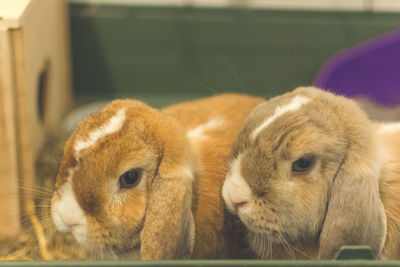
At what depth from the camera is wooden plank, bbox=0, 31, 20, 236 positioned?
175 cm

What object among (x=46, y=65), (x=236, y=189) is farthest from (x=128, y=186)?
(x=46, y=65)

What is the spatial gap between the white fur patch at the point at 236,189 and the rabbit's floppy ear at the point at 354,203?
22 centimetres

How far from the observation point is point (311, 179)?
4.43ft

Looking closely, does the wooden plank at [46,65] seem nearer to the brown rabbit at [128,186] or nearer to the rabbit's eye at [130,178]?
the brown rabbit at [128,186]

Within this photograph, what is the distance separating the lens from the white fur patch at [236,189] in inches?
53.4

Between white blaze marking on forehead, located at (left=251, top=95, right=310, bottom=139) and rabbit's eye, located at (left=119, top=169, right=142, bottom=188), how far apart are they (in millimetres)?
329

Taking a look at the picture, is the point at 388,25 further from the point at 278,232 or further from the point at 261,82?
the point at 278,232

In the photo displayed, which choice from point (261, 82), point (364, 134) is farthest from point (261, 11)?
point (364, 134)

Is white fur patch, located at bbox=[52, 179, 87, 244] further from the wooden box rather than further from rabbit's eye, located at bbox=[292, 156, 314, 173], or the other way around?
rabbit's eye, located at bbox=[292, 156, 314, 173]

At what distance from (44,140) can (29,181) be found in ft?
1.12

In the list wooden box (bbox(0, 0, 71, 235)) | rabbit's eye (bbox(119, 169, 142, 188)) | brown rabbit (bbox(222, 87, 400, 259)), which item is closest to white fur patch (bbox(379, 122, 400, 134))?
brown rabbit (bbox(222, 87, 400, 259))

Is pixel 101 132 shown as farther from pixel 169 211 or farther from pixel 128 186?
pixel 169 211

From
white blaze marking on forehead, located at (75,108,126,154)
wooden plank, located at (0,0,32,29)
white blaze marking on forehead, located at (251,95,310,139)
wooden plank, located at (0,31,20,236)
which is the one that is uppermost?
wooden plank, located at (0,0,32,29)

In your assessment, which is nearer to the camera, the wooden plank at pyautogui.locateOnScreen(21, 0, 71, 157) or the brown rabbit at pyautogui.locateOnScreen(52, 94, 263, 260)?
the brown rabbit at pyautogui.locateOnScreen(52, 94, 263, 260)
